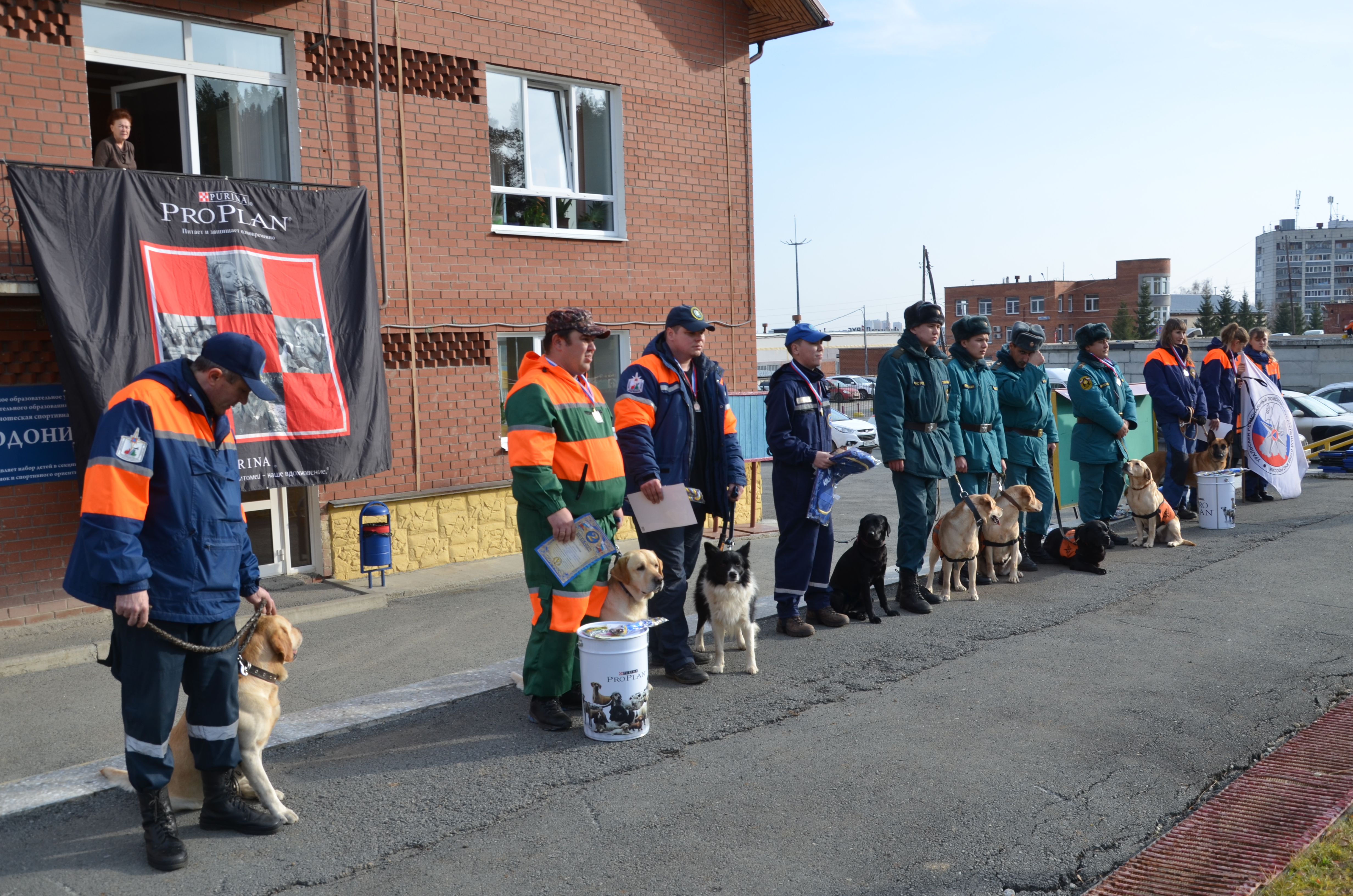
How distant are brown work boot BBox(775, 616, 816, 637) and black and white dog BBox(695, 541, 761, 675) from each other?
0.81 metres

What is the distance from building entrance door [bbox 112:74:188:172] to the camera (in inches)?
366

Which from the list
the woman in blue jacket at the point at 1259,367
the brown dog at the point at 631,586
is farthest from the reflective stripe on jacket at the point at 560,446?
the woman in blue jacket at the point at 1259,367

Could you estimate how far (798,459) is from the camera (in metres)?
7.30

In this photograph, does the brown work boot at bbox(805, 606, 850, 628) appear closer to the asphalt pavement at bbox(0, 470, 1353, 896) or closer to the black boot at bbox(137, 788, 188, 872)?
the asphalt pavement at bbox(0, 470, 1353, 896)

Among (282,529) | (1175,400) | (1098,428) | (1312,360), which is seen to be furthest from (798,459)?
(1312,360)

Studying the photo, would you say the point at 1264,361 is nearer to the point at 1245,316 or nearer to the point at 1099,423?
the point at 1099,423

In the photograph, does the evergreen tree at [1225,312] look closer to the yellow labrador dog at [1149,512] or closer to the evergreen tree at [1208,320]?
the evergreen tree at [1208,320]

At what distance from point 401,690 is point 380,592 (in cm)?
308

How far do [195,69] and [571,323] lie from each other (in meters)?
5.99

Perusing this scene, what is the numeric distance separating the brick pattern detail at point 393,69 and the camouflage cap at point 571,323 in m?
5.73

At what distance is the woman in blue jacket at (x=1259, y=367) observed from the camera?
1388cm

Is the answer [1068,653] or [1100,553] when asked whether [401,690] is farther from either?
[1100,553]

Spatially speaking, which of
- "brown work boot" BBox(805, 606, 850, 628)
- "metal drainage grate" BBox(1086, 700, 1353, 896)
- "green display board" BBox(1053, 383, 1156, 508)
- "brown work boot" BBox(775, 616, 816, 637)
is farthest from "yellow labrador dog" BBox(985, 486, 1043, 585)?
"metal drainage grate" BBox(1086, 700, 1353, 896)

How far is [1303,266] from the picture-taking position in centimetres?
13625
